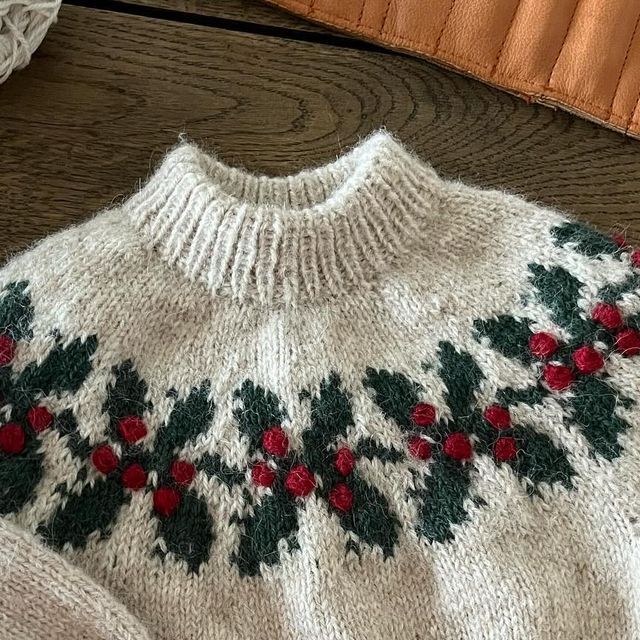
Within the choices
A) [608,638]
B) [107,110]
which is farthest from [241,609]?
[107,110]

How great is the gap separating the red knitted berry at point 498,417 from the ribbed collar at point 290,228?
0.53ft

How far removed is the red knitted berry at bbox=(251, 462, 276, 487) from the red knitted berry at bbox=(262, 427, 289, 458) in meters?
0.01

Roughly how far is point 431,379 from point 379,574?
18 cm

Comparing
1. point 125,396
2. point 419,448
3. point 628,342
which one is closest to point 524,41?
point 628,342

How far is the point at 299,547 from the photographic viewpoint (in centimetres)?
67

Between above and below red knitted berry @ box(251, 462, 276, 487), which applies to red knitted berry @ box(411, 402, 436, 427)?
above

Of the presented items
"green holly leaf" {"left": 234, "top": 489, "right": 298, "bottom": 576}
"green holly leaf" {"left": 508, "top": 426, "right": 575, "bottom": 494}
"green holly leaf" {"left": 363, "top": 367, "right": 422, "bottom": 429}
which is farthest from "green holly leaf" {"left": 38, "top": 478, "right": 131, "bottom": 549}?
"green holly leaf" {"left": 508, "top": 426, "right": 575, "bottom": 494}

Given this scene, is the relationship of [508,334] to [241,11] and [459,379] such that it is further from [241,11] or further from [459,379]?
[241,11]

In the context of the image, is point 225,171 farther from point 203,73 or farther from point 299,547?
point 299,547

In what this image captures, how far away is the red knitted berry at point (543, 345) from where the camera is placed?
694 millimetres

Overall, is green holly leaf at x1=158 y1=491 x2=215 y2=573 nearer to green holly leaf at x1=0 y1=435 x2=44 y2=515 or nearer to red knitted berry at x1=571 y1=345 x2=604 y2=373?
green holly leaf at x1=0 y1=435 x2=44 y2=515

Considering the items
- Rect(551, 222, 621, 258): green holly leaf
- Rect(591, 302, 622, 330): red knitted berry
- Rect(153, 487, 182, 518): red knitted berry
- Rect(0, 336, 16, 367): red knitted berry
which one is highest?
Rect(551, 222, 621, 258): green holly leaf

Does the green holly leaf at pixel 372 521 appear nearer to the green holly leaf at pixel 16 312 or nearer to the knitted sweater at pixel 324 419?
the knitted sweater at pixel 324 419

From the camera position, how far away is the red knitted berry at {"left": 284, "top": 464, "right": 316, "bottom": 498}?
0.67 meters
